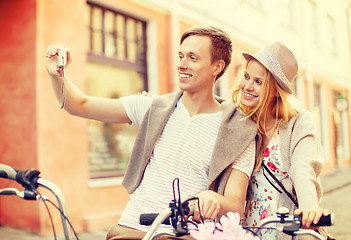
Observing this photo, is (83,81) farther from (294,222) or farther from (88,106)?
(294,222)

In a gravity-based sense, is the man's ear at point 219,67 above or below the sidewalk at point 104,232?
above

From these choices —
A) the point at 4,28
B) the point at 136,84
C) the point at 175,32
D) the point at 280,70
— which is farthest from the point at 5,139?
the point at 280,70

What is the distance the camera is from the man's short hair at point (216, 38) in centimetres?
264

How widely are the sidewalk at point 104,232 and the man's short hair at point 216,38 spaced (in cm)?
399

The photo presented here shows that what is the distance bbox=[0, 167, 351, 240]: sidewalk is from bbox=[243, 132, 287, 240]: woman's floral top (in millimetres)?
3804

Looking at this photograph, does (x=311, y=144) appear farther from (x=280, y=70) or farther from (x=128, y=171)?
(x=128, y=171)

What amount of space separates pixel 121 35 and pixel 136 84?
A: 2.78 feet

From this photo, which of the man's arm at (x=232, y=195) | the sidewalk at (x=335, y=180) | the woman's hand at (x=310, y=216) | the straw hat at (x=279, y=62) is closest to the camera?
the woman's hand at (x=310, y=216)

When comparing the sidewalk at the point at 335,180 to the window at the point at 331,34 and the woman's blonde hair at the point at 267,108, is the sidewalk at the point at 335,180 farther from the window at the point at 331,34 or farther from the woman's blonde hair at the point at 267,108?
the woman's blonde hair at the point at 267,108

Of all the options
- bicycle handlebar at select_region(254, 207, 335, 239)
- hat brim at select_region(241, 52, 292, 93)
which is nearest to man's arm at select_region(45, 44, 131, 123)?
hat brim at select_region(241, 52, 292, 93)

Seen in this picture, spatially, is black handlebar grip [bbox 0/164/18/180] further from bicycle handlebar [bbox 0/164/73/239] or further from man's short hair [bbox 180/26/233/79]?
man's short hair [bbox 180/26/233/79]

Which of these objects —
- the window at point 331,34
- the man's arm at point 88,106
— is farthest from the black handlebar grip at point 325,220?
the window at point 331,34

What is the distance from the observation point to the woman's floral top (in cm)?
261

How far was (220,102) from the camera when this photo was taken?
9.52 feet
